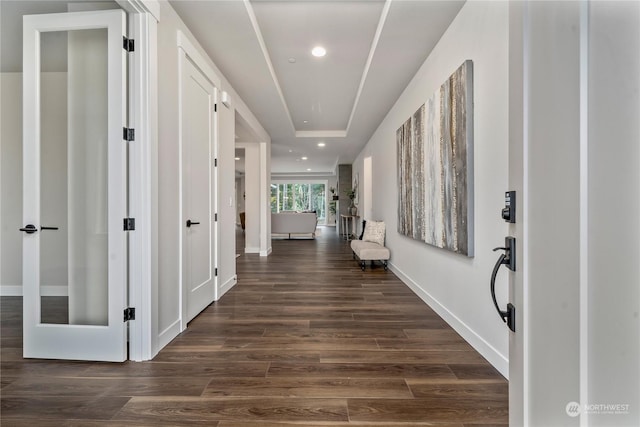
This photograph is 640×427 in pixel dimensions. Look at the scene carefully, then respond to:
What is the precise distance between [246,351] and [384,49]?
9.75 ft

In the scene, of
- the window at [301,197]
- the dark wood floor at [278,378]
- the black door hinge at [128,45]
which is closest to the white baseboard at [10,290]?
the dark wood floor at [278,378]

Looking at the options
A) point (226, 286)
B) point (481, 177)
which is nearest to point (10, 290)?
point (226, 286)

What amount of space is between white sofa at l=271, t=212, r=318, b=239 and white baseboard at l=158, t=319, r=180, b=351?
22.4ft

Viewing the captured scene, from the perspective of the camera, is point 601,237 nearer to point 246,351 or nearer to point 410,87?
point 246,351

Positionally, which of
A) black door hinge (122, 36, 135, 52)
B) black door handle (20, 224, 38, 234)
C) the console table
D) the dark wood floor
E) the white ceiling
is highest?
the white ceiling

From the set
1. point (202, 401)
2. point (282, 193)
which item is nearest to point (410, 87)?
point (202, 401)

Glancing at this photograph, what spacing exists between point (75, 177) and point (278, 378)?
77.5 inches

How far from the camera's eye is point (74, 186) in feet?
6.70

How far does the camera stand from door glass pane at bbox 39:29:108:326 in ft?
6.61

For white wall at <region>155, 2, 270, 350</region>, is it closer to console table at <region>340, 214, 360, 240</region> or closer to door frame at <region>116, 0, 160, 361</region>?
door frame at <region>116, 0, 160, 361</region>

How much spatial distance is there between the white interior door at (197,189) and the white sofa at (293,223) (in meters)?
5.99

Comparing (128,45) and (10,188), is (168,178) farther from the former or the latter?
(10,188)

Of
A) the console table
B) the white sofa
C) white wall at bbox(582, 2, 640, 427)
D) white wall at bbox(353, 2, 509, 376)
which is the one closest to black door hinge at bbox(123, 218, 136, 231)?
white wall at bbox(582, 2, 640, 427)

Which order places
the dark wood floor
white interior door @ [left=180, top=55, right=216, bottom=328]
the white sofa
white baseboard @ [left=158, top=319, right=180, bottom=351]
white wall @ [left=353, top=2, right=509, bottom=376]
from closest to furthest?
the dark wood floor
white wall @ [left=353, top=2, right=509, bottom=376]
white baseboard @ [left=158, top=319, right=180, bottom=351]
white interior door @ [left=180, top=55, right=216, bottom=328]
the white sofa
